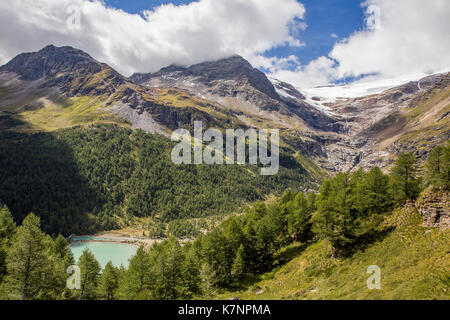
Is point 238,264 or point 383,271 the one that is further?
point 238,264

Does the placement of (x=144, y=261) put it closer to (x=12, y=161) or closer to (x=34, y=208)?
(x=34, y=208)

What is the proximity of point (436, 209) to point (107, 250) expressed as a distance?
486 feet

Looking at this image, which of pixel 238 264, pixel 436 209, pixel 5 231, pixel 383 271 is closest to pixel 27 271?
pixel 5 231

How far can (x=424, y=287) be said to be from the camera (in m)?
21.2

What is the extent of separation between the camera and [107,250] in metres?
136

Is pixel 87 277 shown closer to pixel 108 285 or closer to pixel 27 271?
pixel 108 285

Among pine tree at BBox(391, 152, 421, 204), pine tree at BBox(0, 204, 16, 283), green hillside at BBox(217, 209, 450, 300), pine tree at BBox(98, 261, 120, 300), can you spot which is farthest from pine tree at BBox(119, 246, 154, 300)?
pine tree at BBox(391, 152, 421, 204)

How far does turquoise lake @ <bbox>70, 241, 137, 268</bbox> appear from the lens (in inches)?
4762

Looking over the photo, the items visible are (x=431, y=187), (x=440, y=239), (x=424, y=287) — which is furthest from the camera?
(x=431, y=187)

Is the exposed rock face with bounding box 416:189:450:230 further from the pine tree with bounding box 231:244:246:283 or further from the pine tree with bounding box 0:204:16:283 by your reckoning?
the pine tree with bounding box 0:204:16:283

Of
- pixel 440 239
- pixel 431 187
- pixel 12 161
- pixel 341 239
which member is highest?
pixel 12 161
